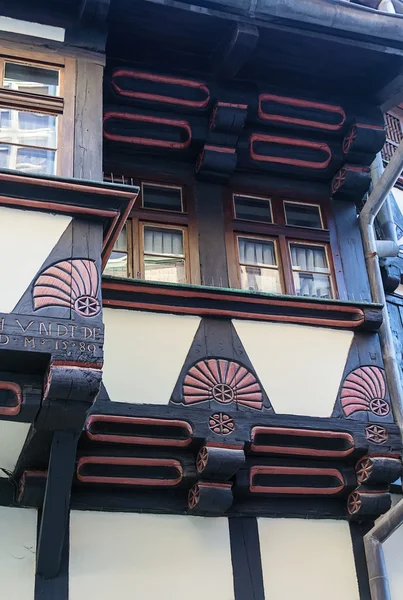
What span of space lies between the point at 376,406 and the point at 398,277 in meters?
1.87

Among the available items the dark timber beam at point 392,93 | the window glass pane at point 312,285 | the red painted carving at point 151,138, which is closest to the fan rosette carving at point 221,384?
the window glass pane at point 312,285

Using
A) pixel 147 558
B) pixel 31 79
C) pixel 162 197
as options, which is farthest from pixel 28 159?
pixel 147 558

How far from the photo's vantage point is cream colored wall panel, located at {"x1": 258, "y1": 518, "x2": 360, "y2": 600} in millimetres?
6836

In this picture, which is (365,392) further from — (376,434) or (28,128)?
(28,128)

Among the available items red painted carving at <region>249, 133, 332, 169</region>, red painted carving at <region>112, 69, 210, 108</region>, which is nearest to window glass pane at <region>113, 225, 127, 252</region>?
red painted carving at <region>112, 69, 210, 108</region>

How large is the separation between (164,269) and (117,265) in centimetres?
41

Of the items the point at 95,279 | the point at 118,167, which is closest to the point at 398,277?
the point at 118,167

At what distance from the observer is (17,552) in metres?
6.32

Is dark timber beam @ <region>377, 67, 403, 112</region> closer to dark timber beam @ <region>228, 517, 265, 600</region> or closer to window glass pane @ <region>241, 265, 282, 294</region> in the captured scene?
A: window glass pane @ <region>241, 265, 282, 294</region>

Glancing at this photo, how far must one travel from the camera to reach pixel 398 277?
868cm

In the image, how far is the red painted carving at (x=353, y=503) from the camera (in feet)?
23.2

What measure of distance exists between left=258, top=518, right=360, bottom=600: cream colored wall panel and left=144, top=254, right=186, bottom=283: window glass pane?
2144mm

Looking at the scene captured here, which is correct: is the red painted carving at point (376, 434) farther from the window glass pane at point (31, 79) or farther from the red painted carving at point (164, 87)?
the window glass pane at point (31, 79)

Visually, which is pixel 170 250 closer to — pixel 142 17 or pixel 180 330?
pixel 180 330
